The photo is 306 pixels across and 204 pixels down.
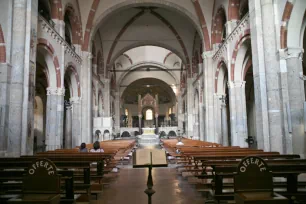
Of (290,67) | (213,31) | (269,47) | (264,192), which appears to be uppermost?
(213,31)

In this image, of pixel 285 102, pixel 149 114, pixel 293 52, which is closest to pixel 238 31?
pixel 293 52

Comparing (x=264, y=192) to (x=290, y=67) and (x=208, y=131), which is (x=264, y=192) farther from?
(x=208, y=131)

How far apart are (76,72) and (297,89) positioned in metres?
13.0

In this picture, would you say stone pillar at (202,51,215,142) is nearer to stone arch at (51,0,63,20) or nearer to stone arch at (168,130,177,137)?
stone arch at (51,0,63,20)

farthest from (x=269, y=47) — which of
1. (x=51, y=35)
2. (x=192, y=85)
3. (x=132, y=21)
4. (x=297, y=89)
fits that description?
(x=192, y=85)

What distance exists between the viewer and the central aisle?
4922mm

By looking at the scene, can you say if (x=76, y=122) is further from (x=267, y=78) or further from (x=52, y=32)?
(x=267, y=78)

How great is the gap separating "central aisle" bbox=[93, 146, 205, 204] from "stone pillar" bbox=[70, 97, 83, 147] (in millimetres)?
10123

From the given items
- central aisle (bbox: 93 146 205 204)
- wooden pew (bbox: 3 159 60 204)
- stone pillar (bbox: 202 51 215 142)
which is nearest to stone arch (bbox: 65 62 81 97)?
stone pillar (bbox: 202 51 215 142)

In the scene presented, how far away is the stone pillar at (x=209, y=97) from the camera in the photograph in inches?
721

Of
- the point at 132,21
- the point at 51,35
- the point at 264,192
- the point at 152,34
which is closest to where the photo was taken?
the point at 264,192

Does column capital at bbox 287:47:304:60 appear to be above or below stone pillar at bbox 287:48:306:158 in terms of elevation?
above

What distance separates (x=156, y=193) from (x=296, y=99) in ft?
19.3

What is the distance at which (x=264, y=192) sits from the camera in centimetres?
306
